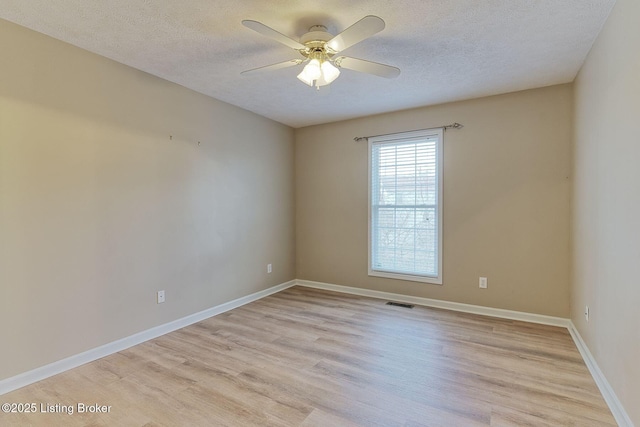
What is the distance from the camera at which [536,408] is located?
1.92m

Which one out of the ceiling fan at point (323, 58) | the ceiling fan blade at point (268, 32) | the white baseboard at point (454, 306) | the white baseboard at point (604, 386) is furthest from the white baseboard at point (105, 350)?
the white baseboard at point (604, 386)

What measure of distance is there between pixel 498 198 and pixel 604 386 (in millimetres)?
1942

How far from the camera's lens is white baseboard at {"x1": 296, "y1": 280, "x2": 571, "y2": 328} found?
10.8 feet

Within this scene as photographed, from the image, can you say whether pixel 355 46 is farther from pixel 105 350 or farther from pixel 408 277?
pixel 105 350

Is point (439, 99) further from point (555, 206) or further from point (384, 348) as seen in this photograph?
point (384, 348)

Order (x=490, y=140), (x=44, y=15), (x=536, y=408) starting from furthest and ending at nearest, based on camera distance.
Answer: (x=490, y=140) → (x=44, y=15) → (x=536, y=408)

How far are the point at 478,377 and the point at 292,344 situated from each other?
1.46 m

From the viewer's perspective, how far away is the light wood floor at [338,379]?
1.87 meters

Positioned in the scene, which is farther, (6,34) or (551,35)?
(551,35)

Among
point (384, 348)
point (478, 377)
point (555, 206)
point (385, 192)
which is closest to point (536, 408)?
point (478, 377)

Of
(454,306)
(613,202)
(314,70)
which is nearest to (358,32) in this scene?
(314,70)

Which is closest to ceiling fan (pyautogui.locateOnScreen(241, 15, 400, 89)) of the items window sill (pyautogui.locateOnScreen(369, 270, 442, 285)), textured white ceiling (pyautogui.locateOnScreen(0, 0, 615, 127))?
textured white ceiling (pyautogui.locateOnScreen(0, 0, 615, 127))

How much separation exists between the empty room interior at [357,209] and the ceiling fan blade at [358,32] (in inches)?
0.9

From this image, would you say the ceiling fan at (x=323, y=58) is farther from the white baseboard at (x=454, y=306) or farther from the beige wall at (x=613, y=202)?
the white baseboard at (x=454, y=306)
